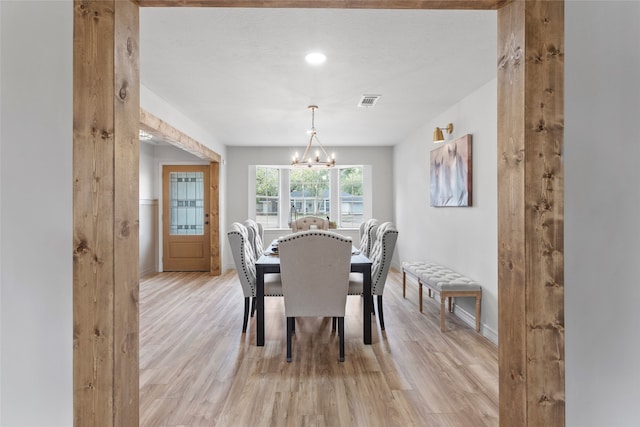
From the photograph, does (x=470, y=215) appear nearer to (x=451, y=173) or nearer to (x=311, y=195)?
(x=451, y=173)

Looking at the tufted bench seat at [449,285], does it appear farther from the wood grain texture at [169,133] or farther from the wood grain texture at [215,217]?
the wood grain texture at [215,217]

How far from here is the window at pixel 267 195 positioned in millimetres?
7379

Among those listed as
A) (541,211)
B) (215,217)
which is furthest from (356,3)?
(215,217)

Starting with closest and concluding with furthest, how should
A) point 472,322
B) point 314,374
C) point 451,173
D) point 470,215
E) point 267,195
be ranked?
1. point 314,374
2. point 472,322
3. point 470,215
4. point 451,173
5. point 267,195

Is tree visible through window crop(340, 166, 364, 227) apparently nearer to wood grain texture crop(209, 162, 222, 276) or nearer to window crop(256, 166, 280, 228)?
window crop(256, 166, 280, 228)

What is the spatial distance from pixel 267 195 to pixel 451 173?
164 inches

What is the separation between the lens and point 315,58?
9.43 ft

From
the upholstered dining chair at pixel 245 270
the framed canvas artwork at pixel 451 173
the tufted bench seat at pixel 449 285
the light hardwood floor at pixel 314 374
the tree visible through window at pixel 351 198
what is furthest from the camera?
the tree visible through window at pixel 351 198

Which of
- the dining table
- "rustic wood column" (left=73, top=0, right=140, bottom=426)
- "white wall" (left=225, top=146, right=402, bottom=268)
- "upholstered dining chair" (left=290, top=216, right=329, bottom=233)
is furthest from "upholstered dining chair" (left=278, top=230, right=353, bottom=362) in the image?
"white wall" (left=225, top=146, right=402, bottom=268)

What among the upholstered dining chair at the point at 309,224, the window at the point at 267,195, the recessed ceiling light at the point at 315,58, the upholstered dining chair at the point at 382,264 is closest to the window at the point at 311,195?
the window at the point at 267,195

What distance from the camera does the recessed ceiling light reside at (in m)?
2.80
